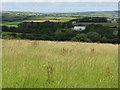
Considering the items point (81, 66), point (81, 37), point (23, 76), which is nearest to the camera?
point (23, 76)

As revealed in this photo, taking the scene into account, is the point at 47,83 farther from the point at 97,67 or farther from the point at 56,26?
the point at 56,26

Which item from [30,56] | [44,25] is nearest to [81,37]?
[44,25]

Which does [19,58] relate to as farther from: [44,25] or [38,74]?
[44,25]

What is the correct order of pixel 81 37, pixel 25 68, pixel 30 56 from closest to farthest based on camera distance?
1. pixel 25 68
2. pixel 30 56
3. pixel 81 37

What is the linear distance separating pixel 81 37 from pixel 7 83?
4166 centimetres

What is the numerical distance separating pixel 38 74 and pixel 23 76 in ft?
1.32

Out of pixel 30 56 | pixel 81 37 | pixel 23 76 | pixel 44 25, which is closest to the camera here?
pixel 23 76

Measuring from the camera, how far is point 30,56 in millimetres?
6484

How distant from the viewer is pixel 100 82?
4547 mm

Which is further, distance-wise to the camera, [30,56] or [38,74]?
[30,56]

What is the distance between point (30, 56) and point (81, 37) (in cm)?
3924

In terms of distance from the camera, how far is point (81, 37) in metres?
45.3

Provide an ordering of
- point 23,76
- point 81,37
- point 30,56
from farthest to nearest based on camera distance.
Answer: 1. point 81,37
2. point 30,56
3. point 23,76

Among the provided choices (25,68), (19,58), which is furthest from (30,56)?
(25,68)
